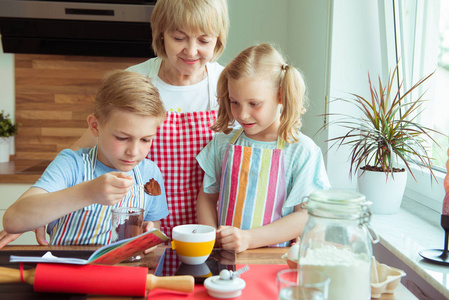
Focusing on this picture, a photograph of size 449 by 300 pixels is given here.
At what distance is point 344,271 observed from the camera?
2.64 feet

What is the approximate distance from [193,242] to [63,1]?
6.99 ft

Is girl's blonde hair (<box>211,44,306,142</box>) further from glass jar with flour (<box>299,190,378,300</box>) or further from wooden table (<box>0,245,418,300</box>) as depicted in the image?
glass jar with flour (<box>299,190,378,300</box>)

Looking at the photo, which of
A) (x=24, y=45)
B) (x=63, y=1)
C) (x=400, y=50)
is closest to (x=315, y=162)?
(x=400, y=50)

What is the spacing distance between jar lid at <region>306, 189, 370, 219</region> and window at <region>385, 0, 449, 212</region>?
3.64 feet

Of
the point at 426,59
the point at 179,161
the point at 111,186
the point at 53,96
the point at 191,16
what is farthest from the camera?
the point at 53,96

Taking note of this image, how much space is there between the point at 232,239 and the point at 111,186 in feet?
1.02

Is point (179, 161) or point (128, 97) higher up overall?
point (128, 97)

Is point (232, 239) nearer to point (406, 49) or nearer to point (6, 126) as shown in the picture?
point (406, 49)

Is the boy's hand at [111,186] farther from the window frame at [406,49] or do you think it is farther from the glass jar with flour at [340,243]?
the window frame at [406,49]

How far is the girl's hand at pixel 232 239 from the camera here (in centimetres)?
116

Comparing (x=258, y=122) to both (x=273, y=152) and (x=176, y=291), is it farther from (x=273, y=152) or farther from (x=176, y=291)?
(x=176, y=291)

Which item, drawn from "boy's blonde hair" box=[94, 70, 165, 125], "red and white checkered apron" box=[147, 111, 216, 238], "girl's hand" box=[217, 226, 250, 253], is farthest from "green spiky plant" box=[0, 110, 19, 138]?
"girl's hand" box=[217, 226, 250, 253]

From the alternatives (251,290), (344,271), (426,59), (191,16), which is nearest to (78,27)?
(191,16)

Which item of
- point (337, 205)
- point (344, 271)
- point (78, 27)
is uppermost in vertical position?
point (78, 27)
